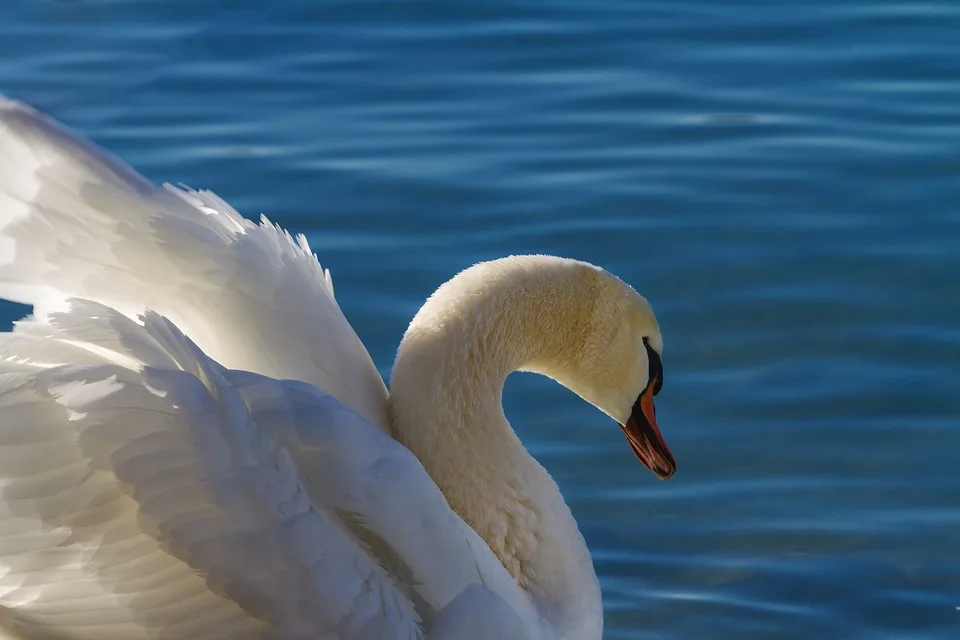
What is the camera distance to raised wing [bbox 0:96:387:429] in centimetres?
363

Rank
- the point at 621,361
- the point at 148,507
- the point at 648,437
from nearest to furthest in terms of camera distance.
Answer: the point at 148,507 < the point at 621,361 < the point at 648,437

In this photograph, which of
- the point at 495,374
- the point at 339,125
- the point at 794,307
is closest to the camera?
the point at 495,374

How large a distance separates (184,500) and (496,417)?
1204mm

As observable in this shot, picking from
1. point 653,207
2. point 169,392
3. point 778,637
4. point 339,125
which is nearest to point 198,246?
point 169,392

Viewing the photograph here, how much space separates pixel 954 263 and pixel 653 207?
124cm

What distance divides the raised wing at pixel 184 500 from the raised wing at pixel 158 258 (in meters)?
0.43

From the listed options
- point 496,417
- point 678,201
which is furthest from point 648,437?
point 678,201

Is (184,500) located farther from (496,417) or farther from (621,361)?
(621,361)

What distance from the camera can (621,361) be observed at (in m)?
4.38

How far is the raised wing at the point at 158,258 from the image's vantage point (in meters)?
3.63

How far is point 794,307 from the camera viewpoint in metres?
6.50

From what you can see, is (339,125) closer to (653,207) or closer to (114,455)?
(653,207)

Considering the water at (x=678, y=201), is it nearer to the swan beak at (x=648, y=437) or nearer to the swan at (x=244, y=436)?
the swan beak at (x=648, y=437)

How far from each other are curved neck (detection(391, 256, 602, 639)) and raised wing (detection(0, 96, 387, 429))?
191mm
